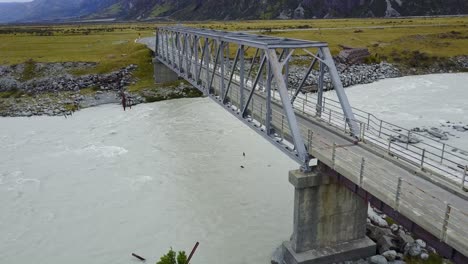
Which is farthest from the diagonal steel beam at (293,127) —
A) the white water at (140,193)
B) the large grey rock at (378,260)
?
the white water at (140,193)

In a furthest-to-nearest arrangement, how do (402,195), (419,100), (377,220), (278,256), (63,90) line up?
(63,90), (419,100), (377,220), (278,256), (402,195)

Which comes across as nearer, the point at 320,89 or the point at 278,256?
the point at 278,256

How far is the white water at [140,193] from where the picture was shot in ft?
55.1

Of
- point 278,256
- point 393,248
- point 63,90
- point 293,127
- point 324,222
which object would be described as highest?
point 293,127

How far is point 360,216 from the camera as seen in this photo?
15203 mm

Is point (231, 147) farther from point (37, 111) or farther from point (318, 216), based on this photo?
point (37, 111)

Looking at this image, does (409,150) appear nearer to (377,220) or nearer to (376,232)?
(376,232)

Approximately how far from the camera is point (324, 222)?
1456 cm

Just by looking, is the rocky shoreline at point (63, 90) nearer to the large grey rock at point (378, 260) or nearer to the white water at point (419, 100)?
the white water at point (419, 100)

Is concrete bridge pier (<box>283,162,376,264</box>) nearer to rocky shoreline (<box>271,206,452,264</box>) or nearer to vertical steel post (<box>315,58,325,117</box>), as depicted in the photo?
rocky shoreline (<box>271,206,452,264</box>)

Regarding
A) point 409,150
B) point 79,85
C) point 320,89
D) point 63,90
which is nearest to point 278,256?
point 409,150

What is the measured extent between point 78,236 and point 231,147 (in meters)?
12.5

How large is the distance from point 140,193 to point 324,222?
35.1ft

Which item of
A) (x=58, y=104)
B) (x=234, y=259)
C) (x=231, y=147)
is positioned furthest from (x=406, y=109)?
(x=58, y=104)
